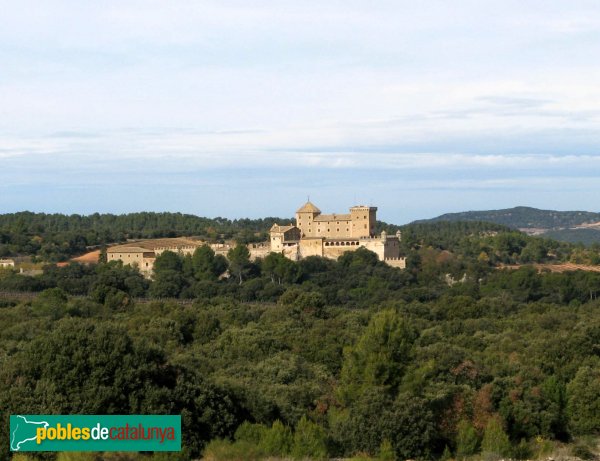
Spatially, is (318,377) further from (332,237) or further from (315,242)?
(332,237)

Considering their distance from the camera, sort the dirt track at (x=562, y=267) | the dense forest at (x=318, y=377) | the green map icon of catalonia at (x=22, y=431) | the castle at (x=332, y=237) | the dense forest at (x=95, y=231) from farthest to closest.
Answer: the dense forest at (x=95, y=231), the dirt track at (x=562, y=267), the castle at (x=332, y=237), the dense forest at (x=318, y=377), the green map icon of catalonia at (x=22, y=431)

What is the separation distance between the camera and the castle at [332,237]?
243ft

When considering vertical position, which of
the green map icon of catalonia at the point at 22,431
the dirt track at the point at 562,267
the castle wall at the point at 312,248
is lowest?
the dirt track at the point at 562,267

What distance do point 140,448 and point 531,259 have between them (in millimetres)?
72255

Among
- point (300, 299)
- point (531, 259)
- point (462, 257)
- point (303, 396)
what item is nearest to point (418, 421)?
point (303, 396)

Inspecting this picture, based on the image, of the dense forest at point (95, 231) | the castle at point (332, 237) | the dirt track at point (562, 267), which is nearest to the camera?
the castle at point (332, 237)

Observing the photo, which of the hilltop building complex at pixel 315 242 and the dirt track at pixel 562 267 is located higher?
the hilltop building complex at pixel 315 242

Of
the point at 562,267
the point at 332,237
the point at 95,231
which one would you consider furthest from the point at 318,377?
the point at 95,231

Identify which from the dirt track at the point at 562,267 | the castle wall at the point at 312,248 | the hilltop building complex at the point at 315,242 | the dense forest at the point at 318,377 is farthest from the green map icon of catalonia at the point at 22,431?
the dirt track at the point at 562,267

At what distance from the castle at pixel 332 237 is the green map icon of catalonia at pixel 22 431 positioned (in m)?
56.1

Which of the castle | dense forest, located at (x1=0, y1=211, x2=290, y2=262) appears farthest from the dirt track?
dense forest, located at (x1=0, y1=211, x2=290, y2=262)

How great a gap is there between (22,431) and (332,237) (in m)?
60.5

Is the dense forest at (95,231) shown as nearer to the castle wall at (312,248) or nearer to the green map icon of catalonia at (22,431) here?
the castle wall at (312,248)

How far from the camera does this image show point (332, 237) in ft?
252
